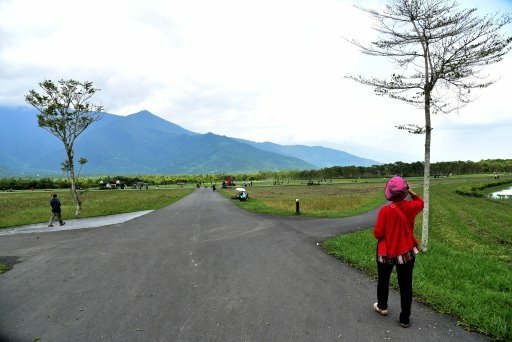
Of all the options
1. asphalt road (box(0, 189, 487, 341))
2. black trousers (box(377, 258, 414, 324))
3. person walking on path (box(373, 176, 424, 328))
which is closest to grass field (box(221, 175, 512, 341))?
asphalt road (box(0, 189, 487, 341))

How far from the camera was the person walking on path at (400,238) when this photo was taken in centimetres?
580

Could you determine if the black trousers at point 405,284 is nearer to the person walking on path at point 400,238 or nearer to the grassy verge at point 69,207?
the person walking on path at point 400,238

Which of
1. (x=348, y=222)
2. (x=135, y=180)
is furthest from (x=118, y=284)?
(x=135, y=180)

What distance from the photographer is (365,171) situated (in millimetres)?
133500

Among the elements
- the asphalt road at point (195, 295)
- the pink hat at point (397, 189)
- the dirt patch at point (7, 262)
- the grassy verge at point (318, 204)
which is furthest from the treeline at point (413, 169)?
the pink hat at point (397, 189)

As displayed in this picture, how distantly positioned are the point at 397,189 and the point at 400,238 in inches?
35.6

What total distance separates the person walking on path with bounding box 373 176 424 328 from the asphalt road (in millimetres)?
617

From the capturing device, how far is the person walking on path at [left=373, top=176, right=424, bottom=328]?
580cm

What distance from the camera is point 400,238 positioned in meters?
5.84

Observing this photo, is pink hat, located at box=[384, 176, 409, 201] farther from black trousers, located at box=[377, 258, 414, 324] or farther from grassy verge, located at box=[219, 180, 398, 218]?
grassy verge, located at box=[219, 180, 398, 218]

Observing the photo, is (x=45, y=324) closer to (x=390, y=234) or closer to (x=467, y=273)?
(x=390, y=234)

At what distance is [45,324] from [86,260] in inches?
202

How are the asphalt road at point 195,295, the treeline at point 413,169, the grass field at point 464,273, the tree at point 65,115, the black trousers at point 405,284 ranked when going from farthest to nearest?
the treeline at point 413,169, the tree at point 65,115, the grass field at point 464,273, the black trousers at point 405,284, the asphalt road at point 195,295

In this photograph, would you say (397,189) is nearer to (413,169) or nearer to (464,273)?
(464,273)
